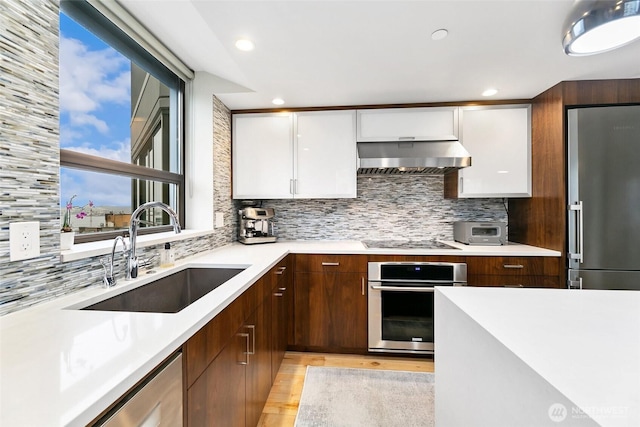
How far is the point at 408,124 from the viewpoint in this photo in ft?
8.50

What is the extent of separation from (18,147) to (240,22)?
1.11 metres

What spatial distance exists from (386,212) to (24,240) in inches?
101

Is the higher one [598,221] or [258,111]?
[258,111]

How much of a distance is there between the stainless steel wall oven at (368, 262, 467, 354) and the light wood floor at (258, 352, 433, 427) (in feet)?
0.30

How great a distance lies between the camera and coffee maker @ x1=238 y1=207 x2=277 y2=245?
8.63ft

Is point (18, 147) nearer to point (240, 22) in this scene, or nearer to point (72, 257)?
point (72, 257)

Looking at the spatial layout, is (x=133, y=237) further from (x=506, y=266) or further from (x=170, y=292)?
(x=506, y=266)

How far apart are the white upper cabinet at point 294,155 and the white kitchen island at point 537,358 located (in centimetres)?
166

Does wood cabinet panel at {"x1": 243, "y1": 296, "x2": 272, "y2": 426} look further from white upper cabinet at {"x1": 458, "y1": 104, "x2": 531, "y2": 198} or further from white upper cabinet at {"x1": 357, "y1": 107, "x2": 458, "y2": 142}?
white upper cabinet at {"x1": 458, "y1": 104, "x2": 531, "y2": 198}

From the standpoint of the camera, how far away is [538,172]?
241cm

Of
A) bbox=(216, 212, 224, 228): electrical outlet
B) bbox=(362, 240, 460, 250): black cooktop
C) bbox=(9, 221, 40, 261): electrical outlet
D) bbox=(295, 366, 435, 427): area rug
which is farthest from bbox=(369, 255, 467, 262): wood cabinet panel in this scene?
bbox=(9, 221, 40, 261): electrical outlet

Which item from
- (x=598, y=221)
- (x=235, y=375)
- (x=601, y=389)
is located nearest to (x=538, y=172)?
(x=598, y=221)

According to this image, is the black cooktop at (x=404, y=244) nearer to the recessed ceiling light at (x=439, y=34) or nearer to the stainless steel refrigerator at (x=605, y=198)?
the stainless steel refrigerator at (x=605, y=198)

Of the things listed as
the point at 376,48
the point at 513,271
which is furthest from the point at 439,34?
the point at 513,271
